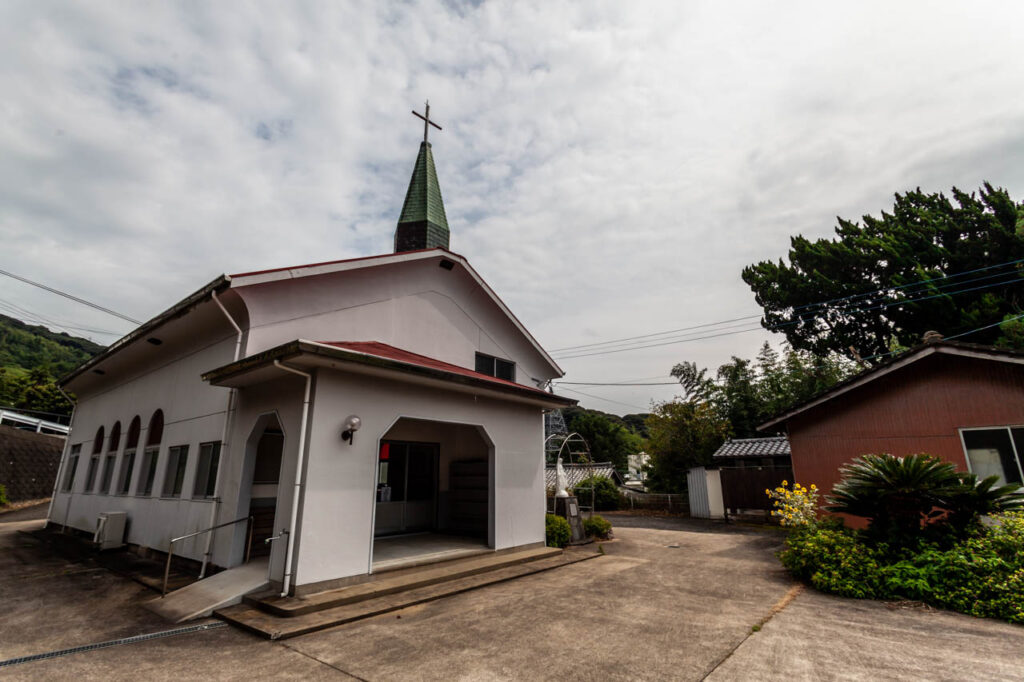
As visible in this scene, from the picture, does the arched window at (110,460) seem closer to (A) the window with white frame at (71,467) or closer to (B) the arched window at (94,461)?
(B) the arched window at (94,461)

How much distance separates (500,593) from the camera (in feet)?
21.1

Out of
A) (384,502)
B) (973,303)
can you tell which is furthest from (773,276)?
(384,502)

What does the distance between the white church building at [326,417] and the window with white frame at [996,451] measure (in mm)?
7716

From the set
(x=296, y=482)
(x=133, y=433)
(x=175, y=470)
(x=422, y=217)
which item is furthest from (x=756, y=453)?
(x=133, y=433)

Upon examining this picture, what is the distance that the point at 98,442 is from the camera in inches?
498

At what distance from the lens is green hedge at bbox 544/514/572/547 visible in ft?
32.1

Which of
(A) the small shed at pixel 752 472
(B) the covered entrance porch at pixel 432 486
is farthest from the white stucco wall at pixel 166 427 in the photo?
(A) the small shed at pixel 752 472

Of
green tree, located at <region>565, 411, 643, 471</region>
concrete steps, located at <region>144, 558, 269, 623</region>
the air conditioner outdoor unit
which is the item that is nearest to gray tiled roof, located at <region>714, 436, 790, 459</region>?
concrete steps, located at <region>144, 558, 269, 623</region>

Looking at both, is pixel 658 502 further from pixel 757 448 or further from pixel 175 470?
pixel 175 470

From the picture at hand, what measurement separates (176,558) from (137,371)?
5924mm

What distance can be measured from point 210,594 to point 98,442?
10.5 metres

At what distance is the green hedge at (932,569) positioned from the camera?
5.16 meters

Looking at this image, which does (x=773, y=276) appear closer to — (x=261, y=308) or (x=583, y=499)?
(x=583, y=499)

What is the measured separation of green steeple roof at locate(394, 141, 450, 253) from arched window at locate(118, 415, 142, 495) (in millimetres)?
7862
